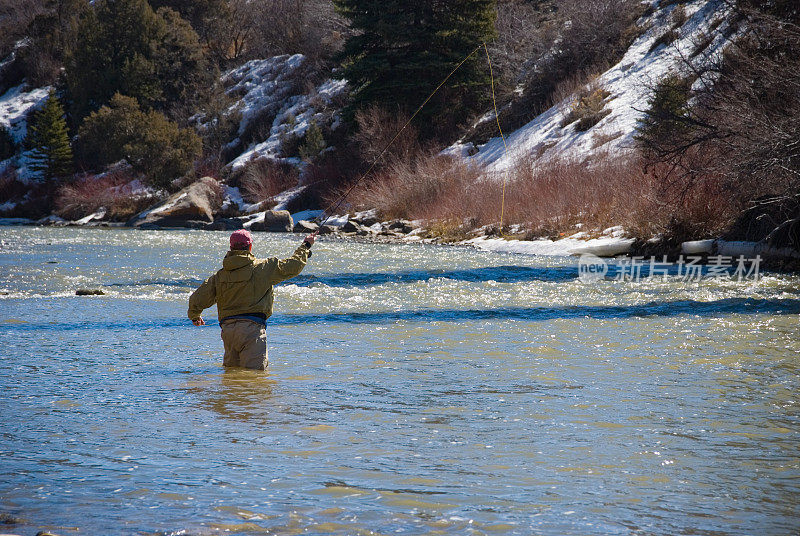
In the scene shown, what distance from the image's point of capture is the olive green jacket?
7.86m

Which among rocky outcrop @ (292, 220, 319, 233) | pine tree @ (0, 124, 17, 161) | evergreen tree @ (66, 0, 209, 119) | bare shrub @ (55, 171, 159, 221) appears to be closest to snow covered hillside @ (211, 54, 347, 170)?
evergreen tree @ (66, 0, 209, 119)

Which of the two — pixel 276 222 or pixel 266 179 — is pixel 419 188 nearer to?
pixel 276 222

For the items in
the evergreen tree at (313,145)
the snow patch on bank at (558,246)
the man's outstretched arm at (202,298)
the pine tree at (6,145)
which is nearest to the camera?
the man's outstretched arm at (202,298)

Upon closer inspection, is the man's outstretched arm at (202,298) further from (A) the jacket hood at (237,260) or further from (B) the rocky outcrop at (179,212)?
(B) the rocky outcrop at (179,212)

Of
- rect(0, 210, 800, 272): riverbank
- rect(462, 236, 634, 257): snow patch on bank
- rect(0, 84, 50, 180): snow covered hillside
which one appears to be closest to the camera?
rect(0, 210, 800, 272): riverbank

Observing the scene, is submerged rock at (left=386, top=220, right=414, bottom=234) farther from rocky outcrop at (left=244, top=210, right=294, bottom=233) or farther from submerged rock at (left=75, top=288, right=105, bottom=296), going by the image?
submerged rock at (left=75, top=288, right=105, bottom=296)

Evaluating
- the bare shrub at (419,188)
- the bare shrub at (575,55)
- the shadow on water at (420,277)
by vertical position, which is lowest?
the shadow on water at (420,277)

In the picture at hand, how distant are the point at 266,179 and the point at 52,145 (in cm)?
1583

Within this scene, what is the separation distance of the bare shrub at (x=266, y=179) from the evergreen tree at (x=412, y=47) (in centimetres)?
537

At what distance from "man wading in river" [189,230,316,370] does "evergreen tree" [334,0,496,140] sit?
32.5 m

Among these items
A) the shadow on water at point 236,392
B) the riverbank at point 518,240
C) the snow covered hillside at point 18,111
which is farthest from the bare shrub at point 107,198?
the shadow on water at point 236,392

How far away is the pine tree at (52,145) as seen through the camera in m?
50.9

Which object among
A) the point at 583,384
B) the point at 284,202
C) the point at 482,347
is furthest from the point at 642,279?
the point at 284,202

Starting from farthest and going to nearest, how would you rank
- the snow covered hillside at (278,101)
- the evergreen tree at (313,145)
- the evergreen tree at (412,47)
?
1. the snow covered hillside at (278,101)
2. the evergreen tree at (313,145)
3. the evergreen tree at (412,47)
